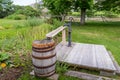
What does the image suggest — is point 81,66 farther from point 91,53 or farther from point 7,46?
point 7,46

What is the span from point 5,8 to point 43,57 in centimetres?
2320

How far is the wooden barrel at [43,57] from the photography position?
2.53 meters

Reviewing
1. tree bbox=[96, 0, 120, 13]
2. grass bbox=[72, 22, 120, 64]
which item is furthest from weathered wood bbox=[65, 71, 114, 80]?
tree bbox=[96, 0, 120, 13]

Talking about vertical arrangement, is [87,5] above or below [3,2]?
below

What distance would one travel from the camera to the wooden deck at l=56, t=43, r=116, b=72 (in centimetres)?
314

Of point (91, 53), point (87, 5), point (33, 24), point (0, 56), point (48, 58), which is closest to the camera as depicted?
point (48, 58)

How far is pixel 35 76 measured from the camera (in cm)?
280

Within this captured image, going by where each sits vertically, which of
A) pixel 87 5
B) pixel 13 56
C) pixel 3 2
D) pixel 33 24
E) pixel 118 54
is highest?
pixel 3 2

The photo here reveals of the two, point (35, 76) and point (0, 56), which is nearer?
point (35, 76)

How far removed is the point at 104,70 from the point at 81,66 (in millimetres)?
524

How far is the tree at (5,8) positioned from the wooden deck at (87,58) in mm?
21382

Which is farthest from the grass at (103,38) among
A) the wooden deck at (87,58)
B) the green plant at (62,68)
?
the green plant at (62,68)

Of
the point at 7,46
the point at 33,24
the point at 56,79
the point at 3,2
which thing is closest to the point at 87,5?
the point at 33,24

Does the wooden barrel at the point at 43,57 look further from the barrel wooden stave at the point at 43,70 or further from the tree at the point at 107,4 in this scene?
the tree at the point at 107,4
